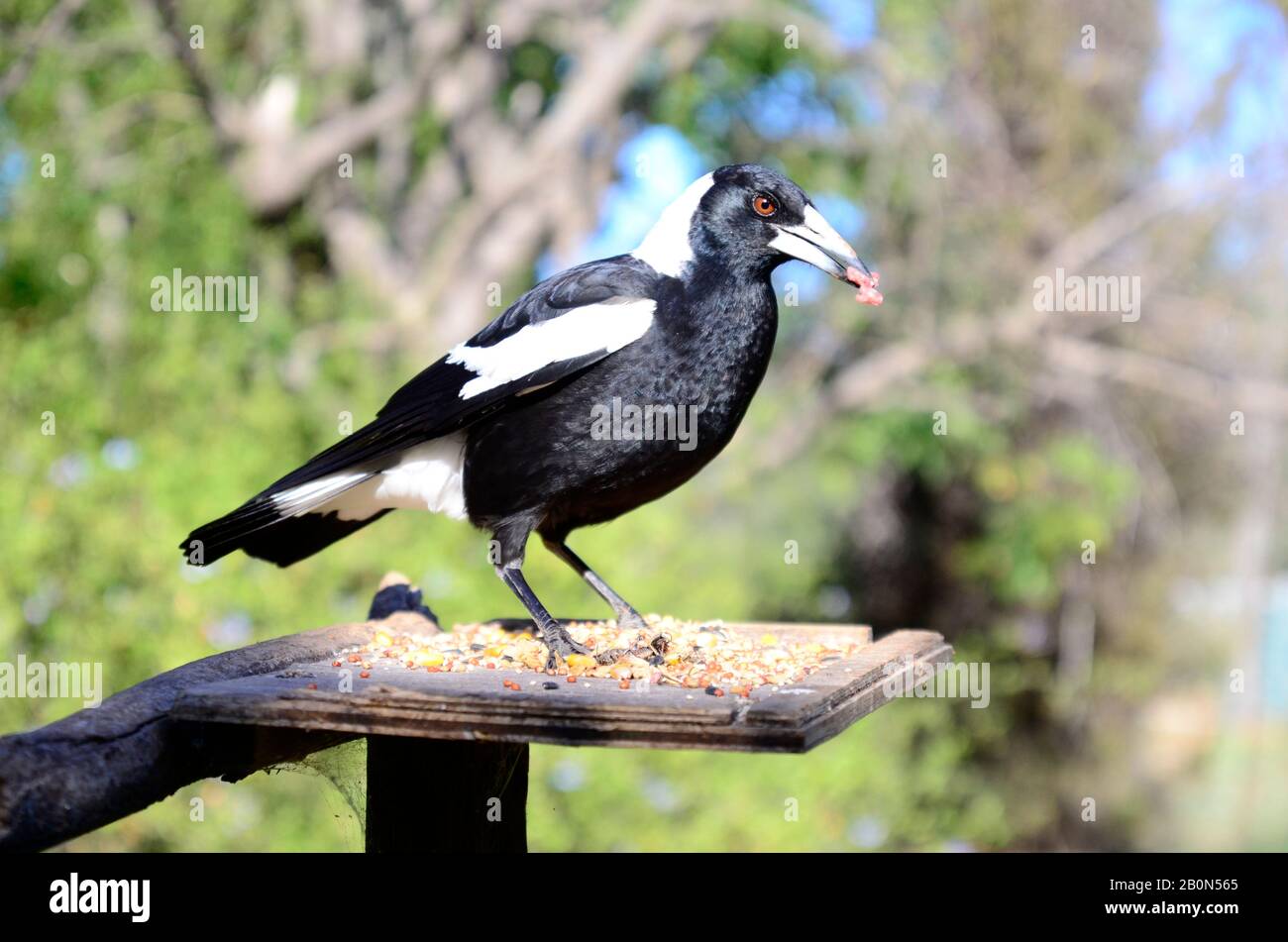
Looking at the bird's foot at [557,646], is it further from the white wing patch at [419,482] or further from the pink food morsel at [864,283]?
the pink food morsel at [864,283]

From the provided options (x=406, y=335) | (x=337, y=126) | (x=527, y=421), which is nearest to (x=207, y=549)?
(x=527, y=421)

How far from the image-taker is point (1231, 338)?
7.39 m

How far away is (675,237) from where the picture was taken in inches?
114

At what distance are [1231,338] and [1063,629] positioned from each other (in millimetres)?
2022

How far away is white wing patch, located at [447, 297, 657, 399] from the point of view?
2.65 meters

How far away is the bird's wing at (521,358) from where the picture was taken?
2.65 m

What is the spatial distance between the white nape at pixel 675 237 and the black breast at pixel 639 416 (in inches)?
3.7

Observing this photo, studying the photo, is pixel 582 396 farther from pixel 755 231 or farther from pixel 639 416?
pixel 755 231

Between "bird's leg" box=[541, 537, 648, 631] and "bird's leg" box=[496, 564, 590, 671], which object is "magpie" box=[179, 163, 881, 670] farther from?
"bird's leg" box=[541, 537, 648, 631]

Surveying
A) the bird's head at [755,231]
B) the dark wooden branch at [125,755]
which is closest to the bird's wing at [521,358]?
the bird's head at [755,231]

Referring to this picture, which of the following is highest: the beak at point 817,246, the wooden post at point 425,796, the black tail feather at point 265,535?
the beak at point 817,246

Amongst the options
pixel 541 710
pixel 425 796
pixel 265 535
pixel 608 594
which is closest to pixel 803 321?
pixel 608 594

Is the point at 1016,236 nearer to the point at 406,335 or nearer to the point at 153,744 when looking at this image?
the point at 406,335

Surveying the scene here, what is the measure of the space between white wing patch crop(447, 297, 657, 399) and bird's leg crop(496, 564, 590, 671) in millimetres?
386
